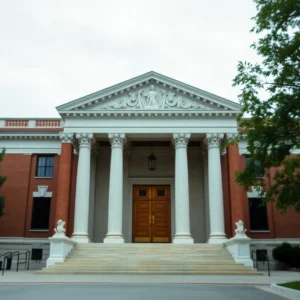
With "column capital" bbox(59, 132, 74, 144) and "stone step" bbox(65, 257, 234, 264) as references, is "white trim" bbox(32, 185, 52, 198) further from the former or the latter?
"stone step" bbox(65, 257, 234, 264)

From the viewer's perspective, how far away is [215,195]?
24.6 m

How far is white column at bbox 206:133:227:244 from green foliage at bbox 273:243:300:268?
4433mm

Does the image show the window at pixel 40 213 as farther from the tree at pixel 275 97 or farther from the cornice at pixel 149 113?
the tree at pixel 275 97

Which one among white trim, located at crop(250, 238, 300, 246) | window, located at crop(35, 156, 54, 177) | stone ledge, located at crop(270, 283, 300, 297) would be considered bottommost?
stone ledge, located at crop(270, 283, 300, 297)

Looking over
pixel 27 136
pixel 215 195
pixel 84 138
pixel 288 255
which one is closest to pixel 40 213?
pixel 27 136

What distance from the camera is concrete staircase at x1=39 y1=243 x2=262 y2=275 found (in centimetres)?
1975

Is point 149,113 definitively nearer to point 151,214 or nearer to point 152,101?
point 152,101

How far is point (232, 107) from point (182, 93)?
342cm

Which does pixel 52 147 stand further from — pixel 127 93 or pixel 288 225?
pixel 288 225

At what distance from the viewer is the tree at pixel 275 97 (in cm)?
1124

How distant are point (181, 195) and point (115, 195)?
4135 millimetres

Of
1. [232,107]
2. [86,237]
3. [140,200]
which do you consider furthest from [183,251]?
[232,107]

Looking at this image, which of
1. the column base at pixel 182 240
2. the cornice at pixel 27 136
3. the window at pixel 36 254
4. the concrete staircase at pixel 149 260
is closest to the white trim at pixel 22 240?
the window at pixel 36 254

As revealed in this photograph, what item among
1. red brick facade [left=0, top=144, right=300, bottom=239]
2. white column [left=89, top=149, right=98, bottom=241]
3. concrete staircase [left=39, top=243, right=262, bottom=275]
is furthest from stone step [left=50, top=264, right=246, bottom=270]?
white column [left=89, top=149, right=98, bottom=241]
